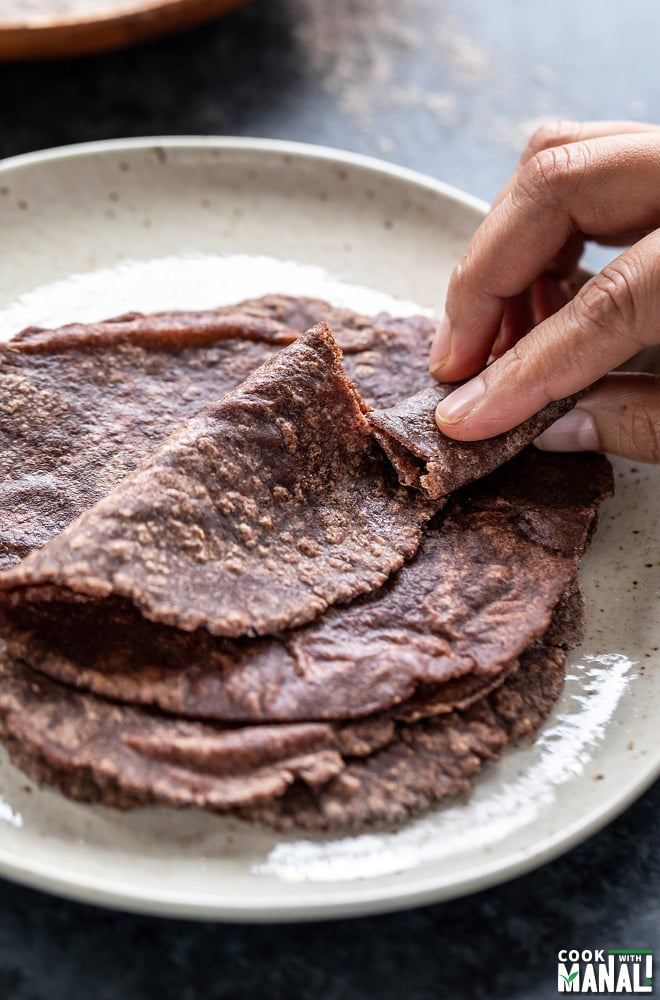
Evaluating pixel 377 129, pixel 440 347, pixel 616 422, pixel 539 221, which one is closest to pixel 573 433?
pixel 616 422

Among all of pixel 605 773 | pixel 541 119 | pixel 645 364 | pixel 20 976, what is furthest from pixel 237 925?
pixel 541 119

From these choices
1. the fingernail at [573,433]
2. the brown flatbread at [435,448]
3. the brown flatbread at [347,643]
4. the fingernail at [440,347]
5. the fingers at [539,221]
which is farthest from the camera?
the fingernail at [440,347]

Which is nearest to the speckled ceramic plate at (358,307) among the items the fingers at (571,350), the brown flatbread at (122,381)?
the brown flatbread at (122,381)

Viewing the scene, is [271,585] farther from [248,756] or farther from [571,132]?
[571,132]

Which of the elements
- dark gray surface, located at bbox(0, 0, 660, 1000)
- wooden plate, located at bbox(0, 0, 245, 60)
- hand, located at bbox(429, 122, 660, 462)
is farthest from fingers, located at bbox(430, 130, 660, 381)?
wooden plate, located at bbox(0, 0, 245, 60)

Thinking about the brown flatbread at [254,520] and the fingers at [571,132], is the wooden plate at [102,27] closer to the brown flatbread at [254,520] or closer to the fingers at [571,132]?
the fingers at [571,132]

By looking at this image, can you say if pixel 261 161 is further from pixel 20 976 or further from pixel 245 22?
pixel 20 976
